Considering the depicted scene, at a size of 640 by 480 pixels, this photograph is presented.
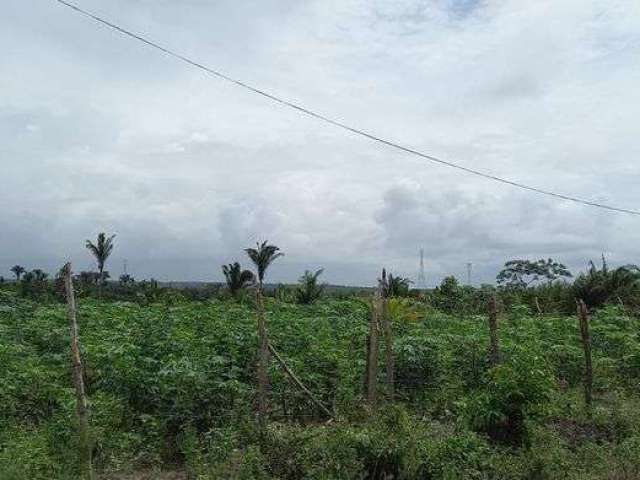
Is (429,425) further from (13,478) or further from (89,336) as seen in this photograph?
(89,336)

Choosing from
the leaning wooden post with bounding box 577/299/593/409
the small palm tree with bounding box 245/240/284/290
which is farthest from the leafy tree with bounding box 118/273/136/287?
the leaning wooden post with bounding box 577/299/593/409

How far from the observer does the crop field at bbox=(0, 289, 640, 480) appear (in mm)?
7129

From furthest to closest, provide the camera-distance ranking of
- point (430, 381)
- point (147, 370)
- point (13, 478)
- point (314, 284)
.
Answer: point (314, 284)
point (430, 381)
point (147, 370)
point (13, 478)

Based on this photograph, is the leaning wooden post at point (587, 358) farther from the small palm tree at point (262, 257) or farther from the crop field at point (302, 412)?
the small palm tree at point (262, 257)

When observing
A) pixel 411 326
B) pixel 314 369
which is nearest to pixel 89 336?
pixel 314 369

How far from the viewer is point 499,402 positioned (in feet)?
28.4

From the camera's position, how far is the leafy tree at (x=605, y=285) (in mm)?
28422

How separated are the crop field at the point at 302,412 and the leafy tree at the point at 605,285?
1586 cm

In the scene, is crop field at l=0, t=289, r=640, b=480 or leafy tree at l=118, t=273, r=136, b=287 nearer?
crop field at l=0, t=289, r=640, b=480

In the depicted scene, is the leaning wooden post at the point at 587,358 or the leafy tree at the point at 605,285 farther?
the leafy tree at the point at 605,285

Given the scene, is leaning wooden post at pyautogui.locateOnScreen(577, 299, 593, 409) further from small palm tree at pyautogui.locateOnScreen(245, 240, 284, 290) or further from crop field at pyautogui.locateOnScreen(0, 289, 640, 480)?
small palm tree at pyautogui.locateOnScreen(245, 240, 284, 290)

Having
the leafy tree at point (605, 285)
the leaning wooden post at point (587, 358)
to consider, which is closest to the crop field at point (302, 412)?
the leaning wooden post at point (587, 358)

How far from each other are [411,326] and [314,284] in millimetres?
16400

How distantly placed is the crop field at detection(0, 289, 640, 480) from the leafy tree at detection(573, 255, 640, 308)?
15.9 m
